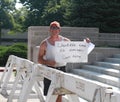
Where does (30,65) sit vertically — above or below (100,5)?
below

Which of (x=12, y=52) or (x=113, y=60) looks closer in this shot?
(x=113, y=60)

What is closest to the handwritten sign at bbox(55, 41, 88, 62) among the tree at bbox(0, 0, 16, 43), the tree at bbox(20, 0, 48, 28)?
the tree at bbox(20, 0, 48, 28)

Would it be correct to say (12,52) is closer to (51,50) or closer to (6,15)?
(51,50)

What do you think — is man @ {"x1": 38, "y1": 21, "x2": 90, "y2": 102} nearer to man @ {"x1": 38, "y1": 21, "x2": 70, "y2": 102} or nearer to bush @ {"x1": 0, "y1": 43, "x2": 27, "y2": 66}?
man @ {"x1": 38, "y1": 21, "x2": 70, "y2": 102}

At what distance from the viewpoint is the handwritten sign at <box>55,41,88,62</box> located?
20.9ft

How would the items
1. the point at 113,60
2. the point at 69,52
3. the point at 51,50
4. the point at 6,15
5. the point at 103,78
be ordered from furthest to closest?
the point at 6,15, the point at 113,60, the point at 103,78, the point at 51,50, the point at 69,52

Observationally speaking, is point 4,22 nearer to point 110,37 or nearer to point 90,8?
point 90,8

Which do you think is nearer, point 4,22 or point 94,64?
point 94,64

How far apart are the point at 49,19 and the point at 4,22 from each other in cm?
2879

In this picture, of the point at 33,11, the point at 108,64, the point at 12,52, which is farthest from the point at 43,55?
the point at 33,11

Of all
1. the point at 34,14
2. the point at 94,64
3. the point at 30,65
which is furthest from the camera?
the point at 34,14

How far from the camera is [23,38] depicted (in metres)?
64.6

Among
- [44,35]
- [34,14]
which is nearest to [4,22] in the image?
[34,14]

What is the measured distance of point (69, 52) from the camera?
20.9 ft
